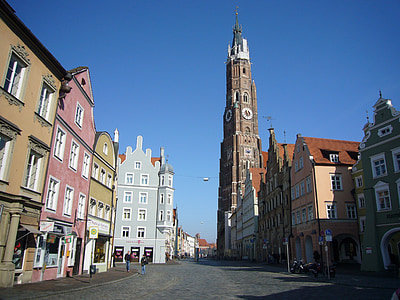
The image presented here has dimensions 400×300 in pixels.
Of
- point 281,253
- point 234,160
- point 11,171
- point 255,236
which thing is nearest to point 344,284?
point 11,171

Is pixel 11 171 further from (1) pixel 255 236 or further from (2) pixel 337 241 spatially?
(1) pixel 255 236

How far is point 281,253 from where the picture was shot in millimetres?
44500

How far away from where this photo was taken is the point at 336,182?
35125 mm

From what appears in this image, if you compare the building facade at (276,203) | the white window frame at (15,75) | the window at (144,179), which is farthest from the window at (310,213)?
the white window frame at (15,75)

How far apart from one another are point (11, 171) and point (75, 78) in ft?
30.8

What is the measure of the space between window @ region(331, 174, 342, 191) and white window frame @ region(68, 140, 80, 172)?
25645 millimetres

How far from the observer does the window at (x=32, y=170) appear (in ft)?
52.2

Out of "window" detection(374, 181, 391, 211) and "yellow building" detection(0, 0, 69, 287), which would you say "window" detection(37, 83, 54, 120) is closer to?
"yellow building" detection(0, 0, 69, 287)

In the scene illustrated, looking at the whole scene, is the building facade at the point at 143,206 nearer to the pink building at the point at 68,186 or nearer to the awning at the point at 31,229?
the pink building at the point at 68,186

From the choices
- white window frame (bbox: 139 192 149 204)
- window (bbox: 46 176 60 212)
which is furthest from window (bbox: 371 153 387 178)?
white window frame (bbox: 139 192 149 204)

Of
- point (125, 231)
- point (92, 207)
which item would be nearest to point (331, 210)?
point (92, 207)

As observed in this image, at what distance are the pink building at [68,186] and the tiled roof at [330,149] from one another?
23.9 meters

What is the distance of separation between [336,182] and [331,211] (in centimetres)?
314

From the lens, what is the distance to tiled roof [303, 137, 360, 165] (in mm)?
36188
